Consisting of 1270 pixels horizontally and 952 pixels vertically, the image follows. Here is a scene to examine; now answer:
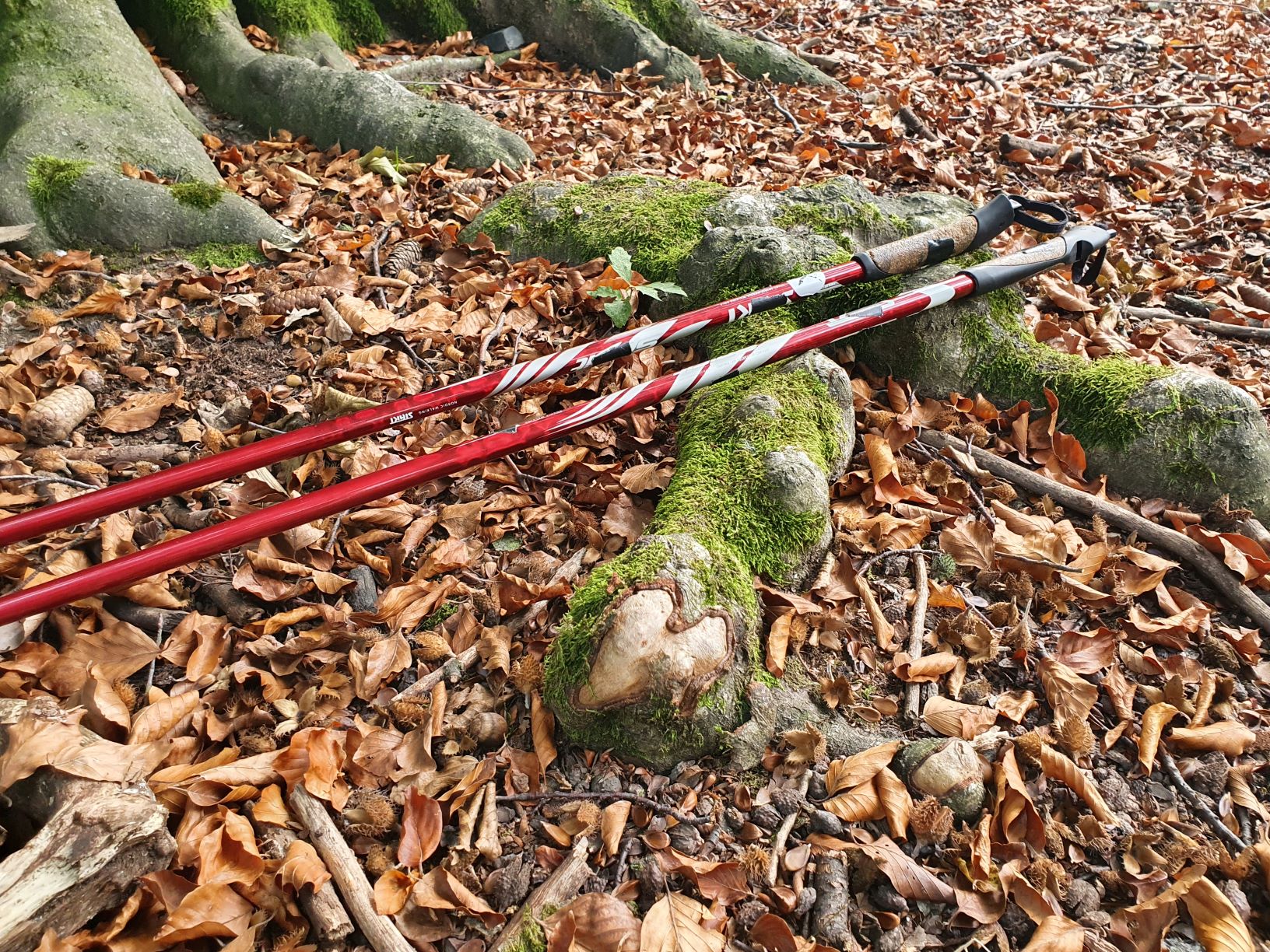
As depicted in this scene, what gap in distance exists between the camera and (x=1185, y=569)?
2.44m

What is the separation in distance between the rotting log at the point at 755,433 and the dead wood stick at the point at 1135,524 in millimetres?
206

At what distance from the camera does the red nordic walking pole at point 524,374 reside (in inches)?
81.4

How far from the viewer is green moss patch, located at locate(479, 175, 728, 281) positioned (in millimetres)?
3434

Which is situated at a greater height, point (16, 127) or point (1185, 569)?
point (16, 127)

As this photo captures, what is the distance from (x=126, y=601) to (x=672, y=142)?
156 inches

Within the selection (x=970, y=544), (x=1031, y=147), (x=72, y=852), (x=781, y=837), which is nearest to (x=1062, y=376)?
(x=970, y=544)

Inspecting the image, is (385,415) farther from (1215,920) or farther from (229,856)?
(1215,920)

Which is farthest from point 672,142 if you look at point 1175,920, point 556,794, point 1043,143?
point 1175,920

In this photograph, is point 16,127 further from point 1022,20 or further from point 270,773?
point 1022,20

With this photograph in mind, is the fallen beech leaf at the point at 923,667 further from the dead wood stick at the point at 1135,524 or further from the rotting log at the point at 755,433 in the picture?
the dead wood stick at the point at 1135,524

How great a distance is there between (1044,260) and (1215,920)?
2.27 m

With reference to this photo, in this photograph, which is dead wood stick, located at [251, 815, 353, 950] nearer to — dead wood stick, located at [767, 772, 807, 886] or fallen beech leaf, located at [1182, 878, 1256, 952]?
dead wood stick, located at [767, 772, 807, 886]

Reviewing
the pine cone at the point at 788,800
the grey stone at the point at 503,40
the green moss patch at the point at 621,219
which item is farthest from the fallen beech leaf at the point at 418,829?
the grey stone at the point at 503,40

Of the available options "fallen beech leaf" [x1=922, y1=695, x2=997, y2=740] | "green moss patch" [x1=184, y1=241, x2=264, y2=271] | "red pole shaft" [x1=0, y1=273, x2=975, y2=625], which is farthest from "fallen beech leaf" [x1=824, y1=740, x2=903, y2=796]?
"green moss patch" [x1=184, y1=241, x2=264, y2=271]
